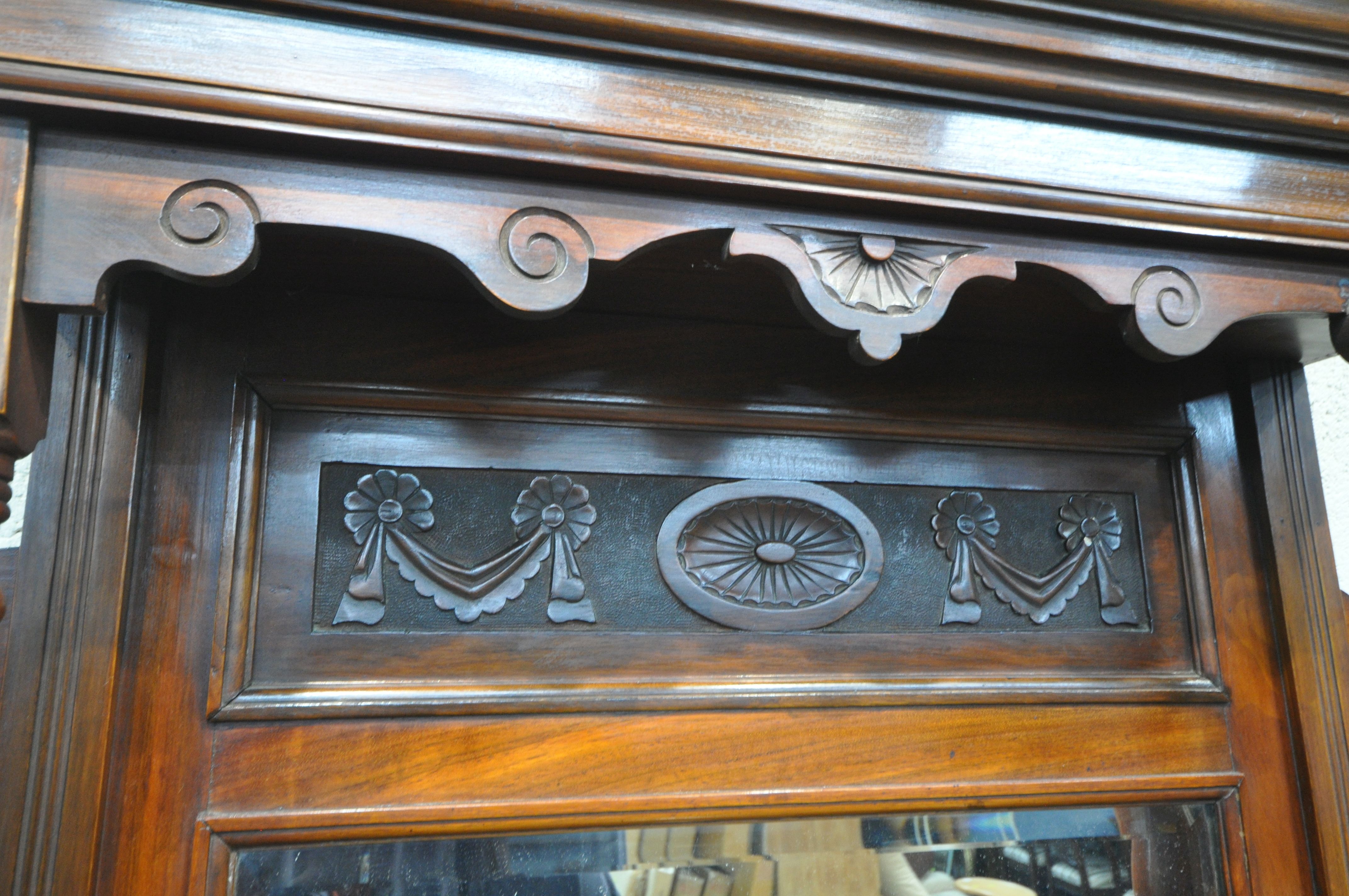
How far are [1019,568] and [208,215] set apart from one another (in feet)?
2.24

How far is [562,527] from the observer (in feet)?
2.43

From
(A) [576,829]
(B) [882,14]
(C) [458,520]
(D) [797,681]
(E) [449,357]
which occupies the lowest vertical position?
(A) [576,829]

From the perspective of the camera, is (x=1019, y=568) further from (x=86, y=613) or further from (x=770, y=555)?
(x=86, y=613)

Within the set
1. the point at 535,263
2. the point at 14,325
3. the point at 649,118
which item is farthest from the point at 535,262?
the point at 14,325

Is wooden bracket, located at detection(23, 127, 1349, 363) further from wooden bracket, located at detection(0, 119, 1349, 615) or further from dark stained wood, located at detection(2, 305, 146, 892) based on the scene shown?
dark stained wood, located at detection(2, 305, 146, 892)

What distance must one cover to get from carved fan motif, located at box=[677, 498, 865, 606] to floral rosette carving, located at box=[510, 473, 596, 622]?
84mm

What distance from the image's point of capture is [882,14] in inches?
21.8

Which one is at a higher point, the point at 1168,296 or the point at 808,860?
the point at 1168,296

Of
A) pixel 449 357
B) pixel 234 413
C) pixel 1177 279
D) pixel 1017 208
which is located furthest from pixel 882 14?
pixel 234 413

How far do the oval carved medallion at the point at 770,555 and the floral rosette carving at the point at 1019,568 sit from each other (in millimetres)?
72

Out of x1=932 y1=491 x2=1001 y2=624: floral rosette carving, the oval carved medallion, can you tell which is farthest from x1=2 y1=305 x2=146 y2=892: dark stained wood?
x1=932 y1=491 x2=1001 y2=624: floral rosette carving

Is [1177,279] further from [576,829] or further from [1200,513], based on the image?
[576,829]

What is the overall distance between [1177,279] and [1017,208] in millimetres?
128

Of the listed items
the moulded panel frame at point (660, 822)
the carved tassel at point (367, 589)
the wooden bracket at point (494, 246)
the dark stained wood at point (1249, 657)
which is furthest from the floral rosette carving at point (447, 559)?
the dark stained wood at point (1249, 657)
